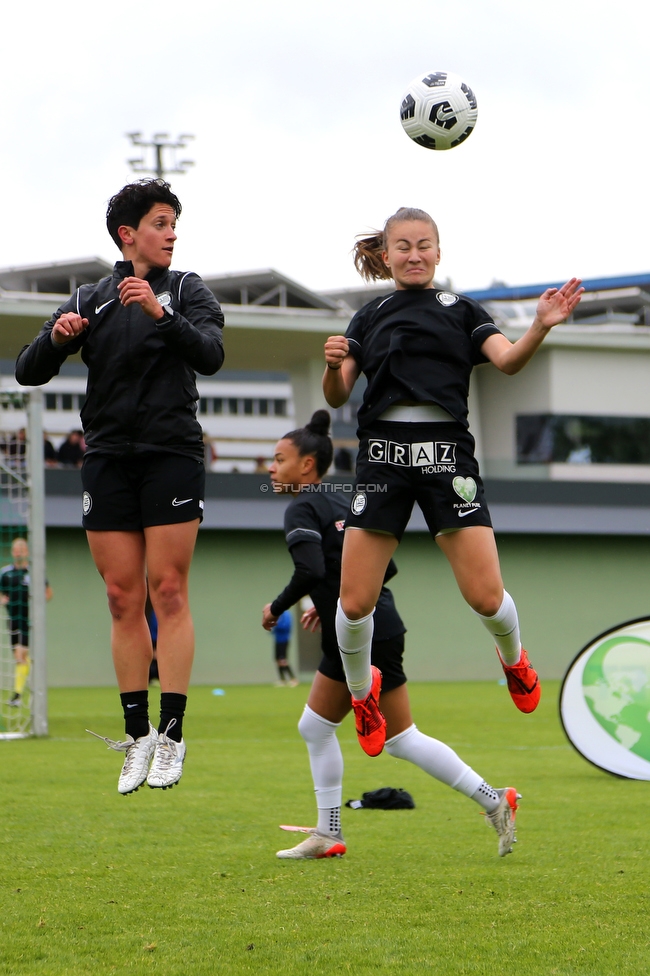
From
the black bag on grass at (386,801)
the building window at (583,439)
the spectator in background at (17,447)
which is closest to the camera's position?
the black bag on grass at (386,801)

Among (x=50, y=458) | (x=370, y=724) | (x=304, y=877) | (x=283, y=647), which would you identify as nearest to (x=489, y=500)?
(x=283, y=647)

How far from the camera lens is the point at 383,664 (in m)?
6.86

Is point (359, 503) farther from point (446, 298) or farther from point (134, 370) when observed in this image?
point (134, 370)

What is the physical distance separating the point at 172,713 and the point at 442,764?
2103 mm

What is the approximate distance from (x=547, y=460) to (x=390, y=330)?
2759 cm

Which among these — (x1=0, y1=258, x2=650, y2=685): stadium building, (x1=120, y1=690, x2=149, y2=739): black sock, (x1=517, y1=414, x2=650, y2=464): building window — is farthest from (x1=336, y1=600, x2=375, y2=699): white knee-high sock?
(x1=517, y1=414, x2=650, y2=464): building window

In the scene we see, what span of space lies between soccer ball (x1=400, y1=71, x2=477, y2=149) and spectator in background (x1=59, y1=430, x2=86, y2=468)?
2303cm

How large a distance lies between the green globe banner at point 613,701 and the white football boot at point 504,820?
3044mm

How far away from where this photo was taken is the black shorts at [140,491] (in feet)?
16.7

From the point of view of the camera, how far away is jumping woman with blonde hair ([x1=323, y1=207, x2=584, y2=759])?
5.17 metres

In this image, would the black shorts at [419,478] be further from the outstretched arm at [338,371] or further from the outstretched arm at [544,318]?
the outstretched arm at [544,318]

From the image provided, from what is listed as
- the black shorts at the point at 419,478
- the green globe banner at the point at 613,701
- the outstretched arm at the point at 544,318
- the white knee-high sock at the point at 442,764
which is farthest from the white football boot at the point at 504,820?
the green globe banner at the point at 613,701

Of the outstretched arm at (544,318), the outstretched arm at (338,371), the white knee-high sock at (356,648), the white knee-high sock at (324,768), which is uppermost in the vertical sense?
the outstretched arm at (544,318)

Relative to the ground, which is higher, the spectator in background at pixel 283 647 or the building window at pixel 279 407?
the building window at pixel 279 407
